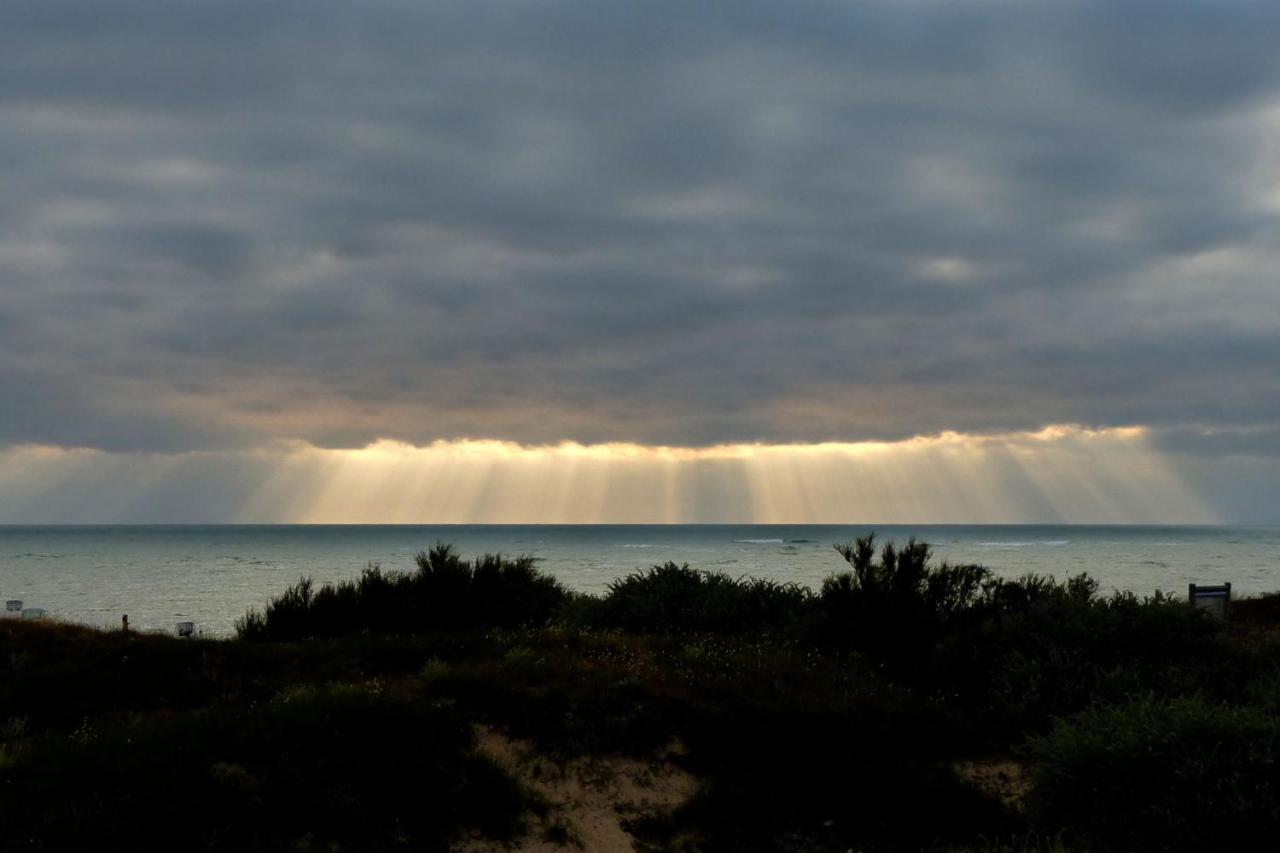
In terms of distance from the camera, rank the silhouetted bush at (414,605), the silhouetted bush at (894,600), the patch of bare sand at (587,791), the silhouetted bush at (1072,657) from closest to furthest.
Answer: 1. the patch of bare sand at (587,791)
2. the silhouetted bush at (1072,657)
3. the silhouetted bush at (894,600)
4. the silhouetted bush at (414,605)

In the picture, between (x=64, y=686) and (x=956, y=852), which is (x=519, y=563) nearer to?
(x=64, y=686)

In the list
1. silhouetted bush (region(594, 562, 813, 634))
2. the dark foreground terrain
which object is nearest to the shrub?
the dark foreground terrain

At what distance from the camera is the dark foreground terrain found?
1059 cm

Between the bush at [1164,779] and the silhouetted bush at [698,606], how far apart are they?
991 centimetres

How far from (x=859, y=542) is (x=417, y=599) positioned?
34.3 ft

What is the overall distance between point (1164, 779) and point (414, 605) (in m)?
16.2

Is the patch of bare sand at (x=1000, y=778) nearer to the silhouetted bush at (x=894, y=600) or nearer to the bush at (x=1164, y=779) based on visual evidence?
the bush at (x=1164, y=779)

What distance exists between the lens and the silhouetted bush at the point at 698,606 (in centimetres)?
2181

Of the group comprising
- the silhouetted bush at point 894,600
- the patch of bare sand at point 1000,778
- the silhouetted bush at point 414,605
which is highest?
the silhouetted bush at point 894,600

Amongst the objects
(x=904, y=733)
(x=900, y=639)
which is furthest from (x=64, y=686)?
(x=900, y=639)

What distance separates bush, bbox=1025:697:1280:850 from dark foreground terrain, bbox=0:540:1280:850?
3cm

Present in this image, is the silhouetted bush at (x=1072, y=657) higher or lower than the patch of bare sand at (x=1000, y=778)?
higher

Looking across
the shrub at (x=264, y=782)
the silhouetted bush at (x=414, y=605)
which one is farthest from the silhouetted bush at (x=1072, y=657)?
the silhouetted bush at (x=414, y=605)

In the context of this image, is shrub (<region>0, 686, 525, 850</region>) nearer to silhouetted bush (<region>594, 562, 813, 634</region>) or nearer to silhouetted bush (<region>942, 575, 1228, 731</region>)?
silhouetted bush (<region>942, 575, 1228, 731</region>)
